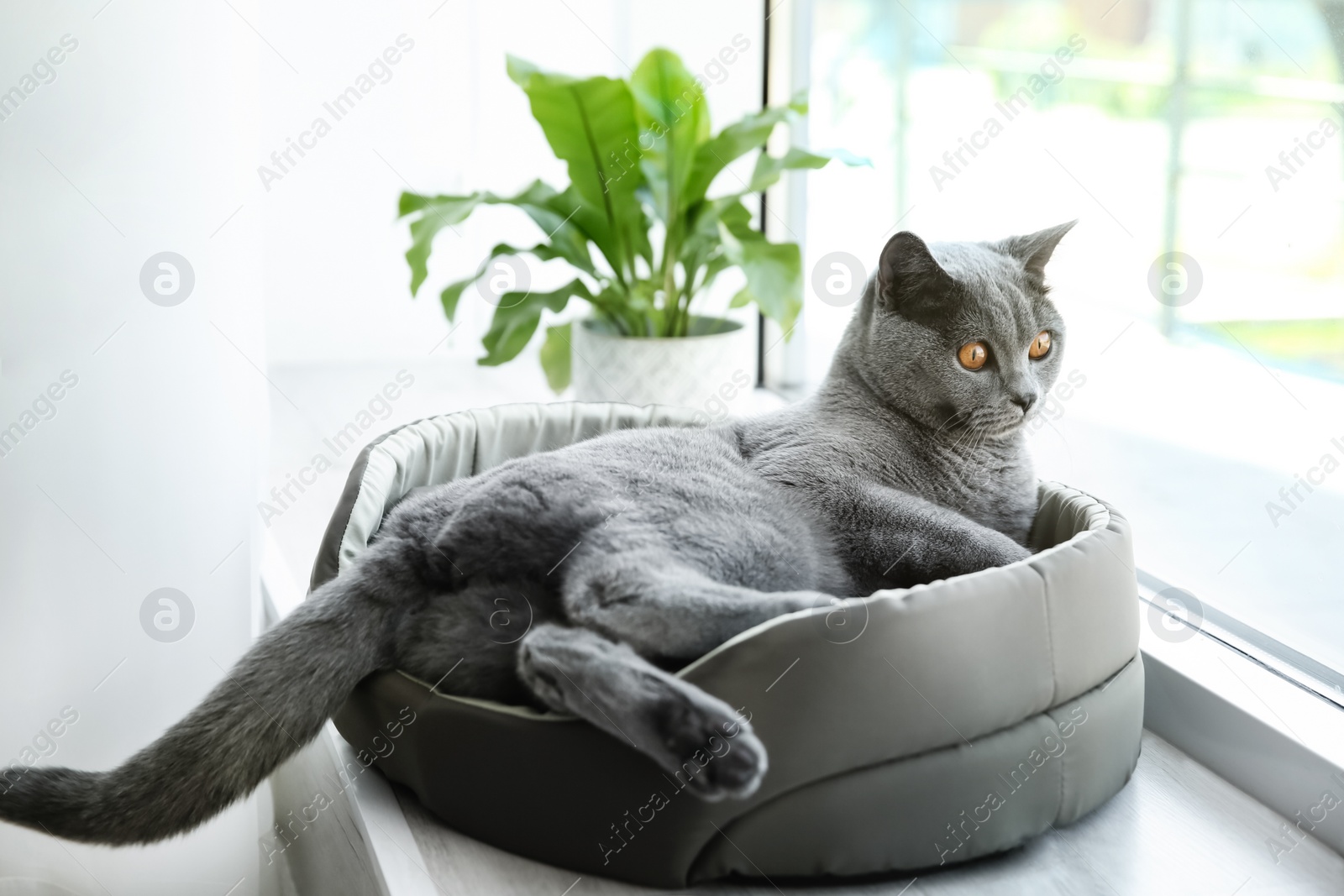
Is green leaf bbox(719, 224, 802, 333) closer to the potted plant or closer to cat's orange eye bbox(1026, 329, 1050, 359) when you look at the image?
the potted plant

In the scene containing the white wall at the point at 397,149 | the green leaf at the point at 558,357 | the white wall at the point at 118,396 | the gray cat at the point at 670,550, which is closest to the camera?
the gray cat at the point at 670,550

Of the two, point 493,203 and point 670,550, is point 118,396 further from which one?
point 670,550

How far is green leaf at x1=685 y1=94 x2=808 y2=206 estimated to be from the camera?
6.13ft

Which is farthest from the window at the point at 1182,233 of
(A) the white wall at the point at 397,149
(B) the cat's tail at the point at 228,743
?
(A) the white wall at the point at 397,149

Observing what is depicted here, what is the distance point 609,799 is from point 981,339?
57cm

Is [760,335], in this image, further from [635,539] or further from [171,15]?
[635,539]

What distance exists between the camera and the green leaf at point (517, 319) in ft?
6.26

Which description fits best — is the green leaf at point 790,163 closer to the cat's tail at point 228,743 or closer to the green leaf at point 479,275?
the green leaf at point 479,275

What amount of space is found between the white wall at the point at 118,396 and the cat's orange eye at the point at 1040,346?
1.03 meters

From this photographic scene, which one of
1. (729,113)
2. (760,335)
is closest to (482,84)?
(729,113)

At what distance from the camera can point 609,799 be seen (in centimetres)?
85

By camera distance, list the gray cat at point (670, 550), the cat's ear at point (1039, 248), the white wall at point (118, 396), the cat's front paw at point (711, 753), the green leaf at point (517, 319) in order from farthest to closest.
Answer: the green leaf at point (517, 319) < the white wall at point (118, 396) < the cat's ear at point (1039, 248) < the gray cat at point (670, 550) < the cat's front paw at point (711, 753)

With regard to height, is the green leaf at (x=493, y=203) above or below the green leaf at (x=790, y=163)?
below

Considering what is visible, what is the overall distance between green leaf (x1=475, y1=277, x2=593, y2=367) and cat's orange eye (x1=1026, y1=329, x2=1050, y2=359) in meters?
0.99
